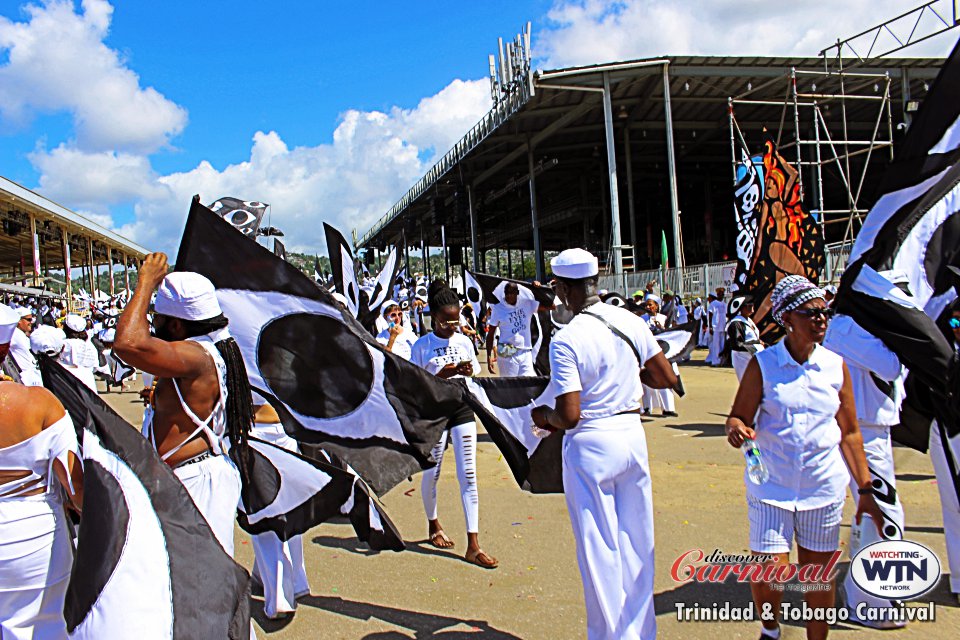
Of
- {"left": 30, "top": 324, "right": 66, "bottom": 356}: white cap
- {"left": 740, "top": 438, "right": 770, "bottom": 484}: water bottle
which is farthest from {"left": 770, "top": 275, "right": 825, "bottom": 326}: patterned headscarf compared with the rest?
{"left": 30, "top": 324, "right": 66, "bottom": 356}: white cap

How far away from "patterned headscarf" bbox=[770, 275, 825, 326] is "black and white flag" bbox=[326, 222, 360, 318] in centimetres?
593

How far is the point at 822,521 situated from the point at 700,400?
8639 mm

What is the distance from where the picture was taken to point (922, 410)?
3.91m

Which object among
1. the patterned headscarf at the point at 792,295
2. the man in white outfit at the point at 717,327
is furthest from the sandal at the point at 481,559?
the man in white outfit at the point at 717,327

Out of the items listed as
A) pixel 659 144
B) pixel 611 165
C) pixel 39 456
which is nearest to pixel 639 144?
pixel 659 144

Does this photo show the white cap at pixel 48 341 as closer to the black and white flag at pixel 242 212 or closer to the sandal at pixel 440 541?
the black and white flag at pixel 242 212

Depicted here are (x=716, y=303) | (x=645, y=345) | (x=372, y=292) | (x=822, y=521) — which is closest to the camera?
(x=822, y=521)

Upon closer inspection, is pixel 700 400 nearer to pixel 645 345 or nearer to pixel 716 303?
pixel 716 303

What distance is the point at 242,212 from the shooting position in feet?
20.0

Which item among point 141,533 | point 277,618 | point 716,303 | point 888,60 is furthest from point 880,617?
point 888,60

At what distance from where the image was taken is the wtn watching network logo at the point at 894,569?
11.6 ft

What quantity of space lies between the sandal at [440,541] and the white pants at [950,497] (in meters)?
3.03

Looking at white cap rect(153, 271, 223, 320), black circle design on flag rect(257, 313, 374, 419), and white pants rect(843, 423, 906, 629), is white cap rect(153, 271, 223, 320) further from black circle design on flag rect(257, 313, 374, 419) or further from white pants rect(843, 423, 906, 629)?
white pants rect(843, 423, 906, 629)

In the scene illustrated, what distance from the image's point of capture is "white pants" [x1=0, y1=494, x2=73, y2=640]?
2477 millimetres
